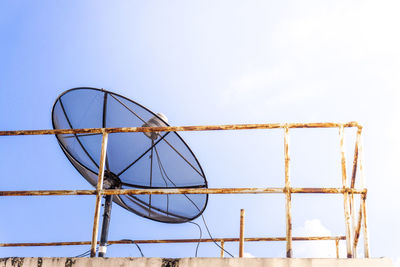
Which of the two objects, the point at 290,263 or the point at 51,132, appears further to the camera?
the point at 51,132

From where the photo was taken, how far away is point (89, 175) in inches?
270

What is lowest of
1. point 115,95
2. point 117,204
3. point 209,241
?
point 209,241

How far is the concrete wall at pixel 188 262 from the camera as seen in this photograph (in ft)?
12.7

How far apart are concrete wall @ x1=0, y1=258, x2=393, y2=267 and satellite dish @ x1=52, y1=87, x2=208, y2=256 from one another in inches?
92.4

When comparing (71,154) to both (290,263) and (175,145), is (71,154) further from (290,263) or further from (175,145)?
(290,263)

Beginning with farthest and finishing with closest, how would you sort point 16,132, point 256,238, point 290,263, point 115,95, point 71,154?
point 256,238 → point 71,154 → point 115,95 → point 16,132 → point 290,263

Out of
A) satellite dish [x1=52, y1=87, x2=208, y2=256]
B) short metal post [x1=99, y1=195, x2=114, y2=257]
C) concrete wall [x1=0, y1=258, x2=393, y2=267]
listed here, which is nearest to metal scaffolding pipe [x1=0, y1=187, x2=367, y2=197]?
concrete wall [x1=0, y1=258, x2=393, y2=267]

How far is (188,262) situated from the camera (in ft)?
13.1

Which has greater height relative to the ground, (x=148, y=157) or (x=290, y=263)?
(x=148, y=157)

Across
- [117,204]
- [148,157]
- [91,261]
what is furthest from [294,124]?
[117,204]

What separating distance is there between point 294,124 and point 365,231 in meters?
1.20

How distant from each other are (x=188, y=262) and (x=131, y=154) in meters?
3.12

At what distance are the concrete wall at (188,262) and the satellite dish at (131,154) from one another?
2347 millimetres

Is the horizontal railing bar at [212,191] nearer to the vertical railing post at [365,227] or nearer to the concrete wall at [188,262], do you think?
the vertical railing post at [365,227]
